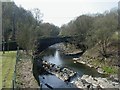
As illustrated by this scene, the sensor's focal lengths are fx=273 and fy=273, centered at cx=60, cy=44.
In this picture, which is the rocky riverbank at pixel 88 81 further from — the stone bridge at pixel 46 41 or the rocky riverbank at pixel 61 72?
the stone bridge at pixel 46 41

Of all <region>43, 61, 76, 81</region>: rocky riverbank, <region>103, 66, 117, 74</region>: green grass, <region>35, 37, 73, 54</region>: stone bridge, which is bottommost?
<region>43, 61, 76, 81</region>: rocky riverbank

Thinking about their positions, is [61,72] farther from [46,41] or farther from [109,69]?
[46,41]

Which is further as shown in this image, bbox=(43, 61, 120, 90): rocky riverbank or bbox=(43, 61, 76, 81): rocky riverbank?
bbox=(43, 61, 76, 81): rocky riverbank

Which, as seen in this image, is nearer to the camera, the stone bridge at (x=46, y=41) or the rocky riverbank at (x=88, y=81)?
the rocky riverbank at (x=88, y=81)

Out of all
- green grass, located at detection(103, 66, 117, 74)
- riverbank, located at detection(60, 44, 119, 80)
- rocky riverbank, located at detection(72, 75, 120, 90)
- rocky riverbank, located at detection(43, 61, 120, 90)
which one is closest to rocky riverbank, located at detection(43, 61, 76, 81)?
rocky riverbank, located at detection(43, 61, 120, 90)

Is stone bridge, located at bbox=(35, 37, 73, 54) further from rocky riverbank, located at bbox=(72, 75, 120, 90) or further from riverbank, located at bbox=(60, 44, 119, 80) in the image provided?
rocky riverbank, located at bbox=(72, 75, 120, 90)

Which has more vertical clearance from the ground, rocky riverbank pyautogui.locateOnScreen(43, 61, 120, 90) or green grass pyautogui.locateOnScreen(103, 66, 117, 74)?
green grass pyautogui.locateOnScreen(103, 66, 117, 74)

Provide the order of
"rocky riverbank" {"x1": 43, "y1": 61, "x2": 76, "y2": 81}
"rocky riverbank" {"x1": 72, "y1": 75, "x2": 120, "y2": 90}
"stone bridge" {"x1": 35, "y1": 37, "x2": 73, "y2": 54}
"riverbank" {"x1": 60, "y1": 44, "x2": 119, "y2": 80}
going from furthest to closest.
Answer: "stone bridge" {"x1": 35, "y1": 37, "x2": 73, "y2": 54}
"riverbank" {"x1": 60, "y1": 44, "x2": 119, "y2": 80}
"rocky riverbank" {"x1": 43, "y1": 61, "x2": 76, "y2": 81}
"rocky riverbank" {"x1": 72, "y1": 75, "x2": 120, "y2": 90}

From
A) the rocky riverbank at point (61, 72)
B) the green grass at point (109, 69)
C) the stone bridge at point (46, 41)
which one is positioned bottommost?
the rocky riverbank at point (61, 72)

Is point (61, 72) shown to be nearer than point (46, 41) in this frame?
Yes

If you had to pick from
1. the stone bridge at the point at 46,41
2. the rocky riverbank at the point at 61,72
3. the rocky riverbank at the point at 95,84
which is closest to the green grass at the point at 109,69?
the rocky riverbank at the point at 61,72

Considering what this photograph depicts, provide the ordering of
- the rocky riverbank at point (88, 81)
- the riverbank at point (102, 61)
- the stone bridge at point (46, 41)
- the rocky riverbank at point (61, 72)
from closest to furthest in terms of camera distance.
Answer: the rocky riverbank at point (88, 81) < the rocky riverbank at point (61, 72) < the riverbank at point (102, 61) < the stone bridge at point (46, 41)

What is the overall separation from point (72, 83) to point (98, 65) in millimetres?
15604

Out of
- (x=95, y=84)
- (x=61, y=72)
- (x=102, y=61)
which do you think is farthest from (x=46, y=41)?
(x=95, y=84)
